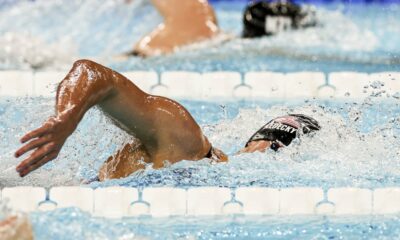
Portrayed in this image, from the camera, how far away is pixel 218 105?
3748 mm

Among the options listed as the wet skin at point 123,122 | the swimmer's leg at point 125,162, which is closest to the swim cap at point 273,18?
the wet skin at point 123,122

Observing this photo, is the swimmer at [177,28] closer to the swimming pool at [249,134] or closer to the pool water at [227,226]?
the swimming pool at [249,134]

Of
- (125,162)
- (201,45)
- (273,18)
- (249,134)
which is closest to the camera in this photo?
(125,162)

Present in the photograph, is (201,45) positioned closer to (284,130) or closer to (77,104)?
(284,130)

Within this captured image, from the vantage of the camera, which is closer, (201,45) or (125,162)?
(125,162)

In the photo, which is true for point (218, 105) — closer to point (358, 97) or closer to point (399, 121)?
point (358, 97)

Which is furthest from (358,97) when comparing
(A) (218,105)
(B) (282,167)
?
(B) (282,167)

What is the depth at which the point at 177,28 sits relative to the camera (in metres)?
4.64

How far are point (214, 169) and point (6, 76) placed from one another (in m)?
1.71

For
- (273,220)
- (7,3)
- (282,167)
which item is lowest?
(273,220)

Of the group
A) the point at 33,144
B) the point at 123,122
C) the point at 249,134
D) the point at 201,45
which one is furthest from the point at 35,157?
the point at 201,45

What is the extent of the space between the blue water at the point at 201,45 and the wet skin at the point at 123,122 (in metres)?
1.95

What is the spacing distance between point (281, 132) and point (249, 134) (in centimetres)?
45

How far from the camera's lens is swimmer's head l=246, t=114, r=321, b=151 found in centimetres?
253
